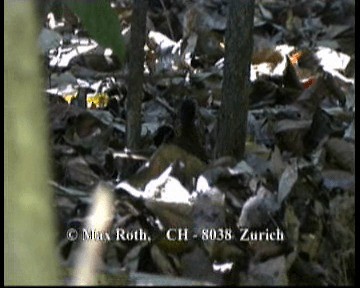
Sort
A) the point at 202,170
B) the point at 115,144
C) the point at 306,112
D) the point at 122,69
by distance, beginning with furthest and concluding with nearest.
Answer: the point at 122,69 < the point at 306,112 < the point at 115,144 < the point at 202,170

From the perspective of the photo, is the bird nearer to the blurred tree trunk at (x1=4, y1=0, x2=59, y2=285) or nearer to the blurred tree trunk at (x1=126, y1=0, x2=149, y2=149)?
the blurred tree trunk at (x1=126, y1=0, x2=149, y2=149)

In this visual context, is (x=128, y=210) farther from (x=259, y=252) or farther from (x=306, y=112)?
(x=306, y=112)

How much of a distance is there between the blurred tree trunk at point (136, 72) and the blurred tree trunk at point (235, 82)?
23 centimetres

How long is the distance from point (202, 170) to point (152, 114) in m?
0.79

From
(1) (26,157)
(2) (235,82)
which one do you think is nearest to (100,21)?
(1) (26,157)

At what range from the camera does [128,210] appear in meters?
2.01

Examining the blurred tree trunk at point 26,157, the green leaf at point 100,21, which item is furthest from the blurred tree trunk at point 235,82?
the blurred tree trunk at point 26,157

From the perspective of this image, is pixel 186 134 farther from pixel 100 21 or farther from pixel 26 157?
pixel 26 157

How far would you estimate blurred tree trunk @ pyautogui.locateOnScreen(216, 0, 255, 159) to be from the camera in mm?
2336

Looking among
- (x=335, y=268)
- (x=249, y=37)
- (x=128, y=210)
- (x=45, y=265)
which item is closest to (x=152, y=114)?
(x=249, y=37)

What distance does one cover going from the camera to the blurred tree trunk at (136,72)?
2324 mm

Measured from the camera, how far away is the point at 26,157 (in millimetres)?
616

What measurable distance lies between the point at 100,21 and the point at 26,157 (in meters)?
0.25

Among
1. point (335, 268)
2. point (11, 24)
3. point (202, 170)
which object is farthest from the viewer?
point (202, 170)
